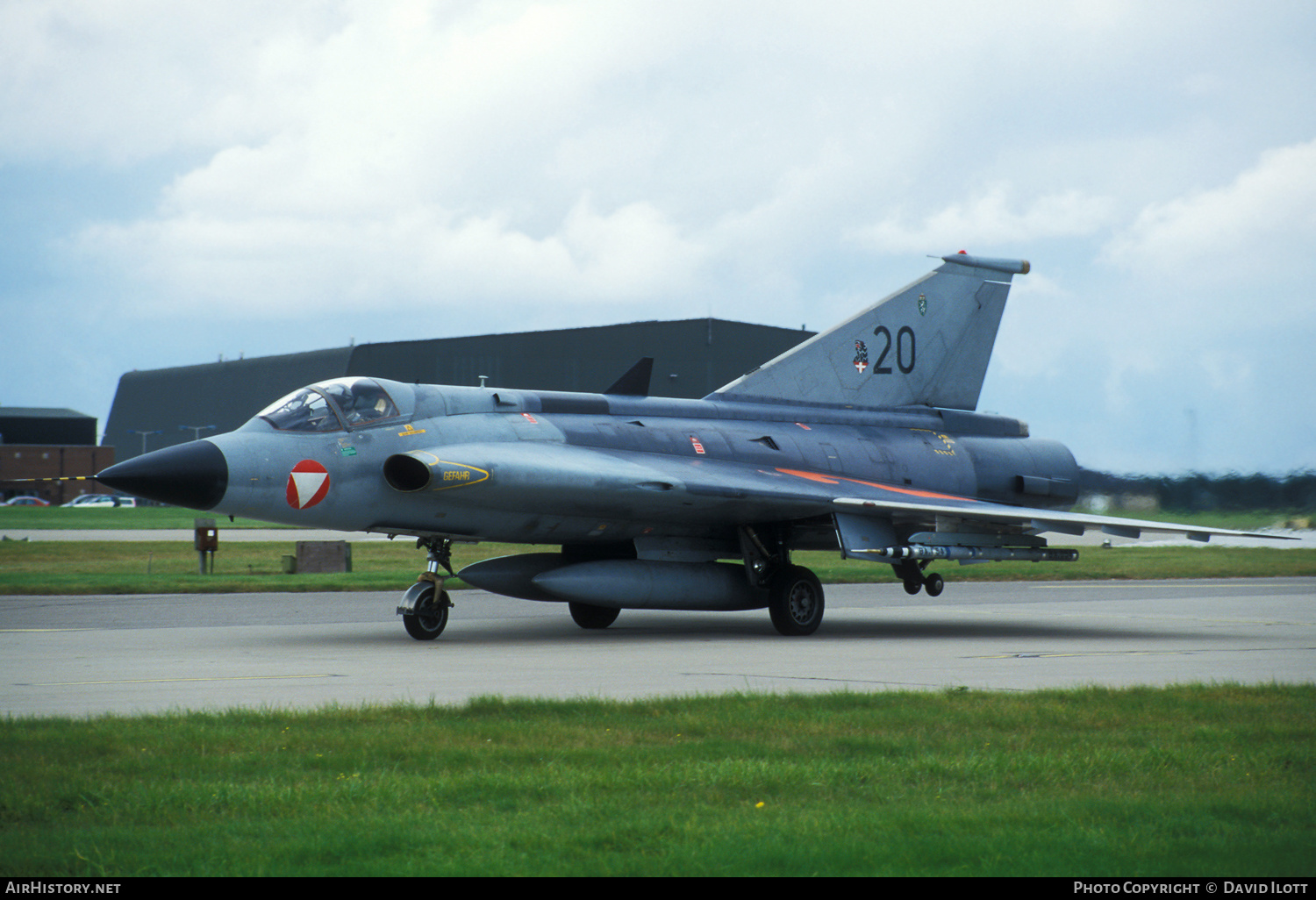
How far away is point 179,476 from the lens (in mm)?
12312

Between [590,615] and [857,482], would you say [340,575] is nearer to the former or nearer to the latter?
[590,615]

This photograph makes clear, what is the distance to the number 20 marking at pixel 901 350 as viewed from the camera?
732 inches

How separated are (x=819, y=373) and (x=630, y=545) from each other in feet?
13.8

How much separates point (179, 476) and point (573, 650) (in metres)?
4.33

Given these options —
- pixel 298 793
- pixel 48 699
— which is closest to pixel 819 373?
pixel 48 699

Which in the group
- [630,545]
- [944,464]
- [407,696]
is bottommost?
[407,696]

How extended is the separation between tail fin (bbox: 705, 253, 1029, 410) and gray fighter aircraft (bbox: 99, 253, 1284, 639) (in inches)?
1.3

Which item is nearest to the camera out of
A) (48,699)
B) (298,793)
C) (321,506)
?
(298,793)

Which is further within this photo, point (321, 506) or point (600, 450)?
point (600, 450)

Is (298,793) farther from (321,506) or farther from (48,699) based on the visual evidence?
(321,506)

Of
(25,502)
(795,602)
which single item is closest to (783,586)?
(795,602)

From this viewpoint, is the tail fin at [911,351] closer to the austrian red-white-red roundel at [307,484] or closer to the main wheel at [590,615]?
the main wheel at [590,615]

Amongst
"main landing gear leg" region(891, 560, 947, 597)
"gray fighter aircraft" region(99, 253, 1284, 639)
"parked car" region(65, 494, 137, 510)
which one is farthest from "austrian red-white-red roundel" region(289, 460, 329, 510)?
"parked car" region(65, 494, 137, 510)

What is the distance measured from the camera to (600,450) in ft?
48.9
